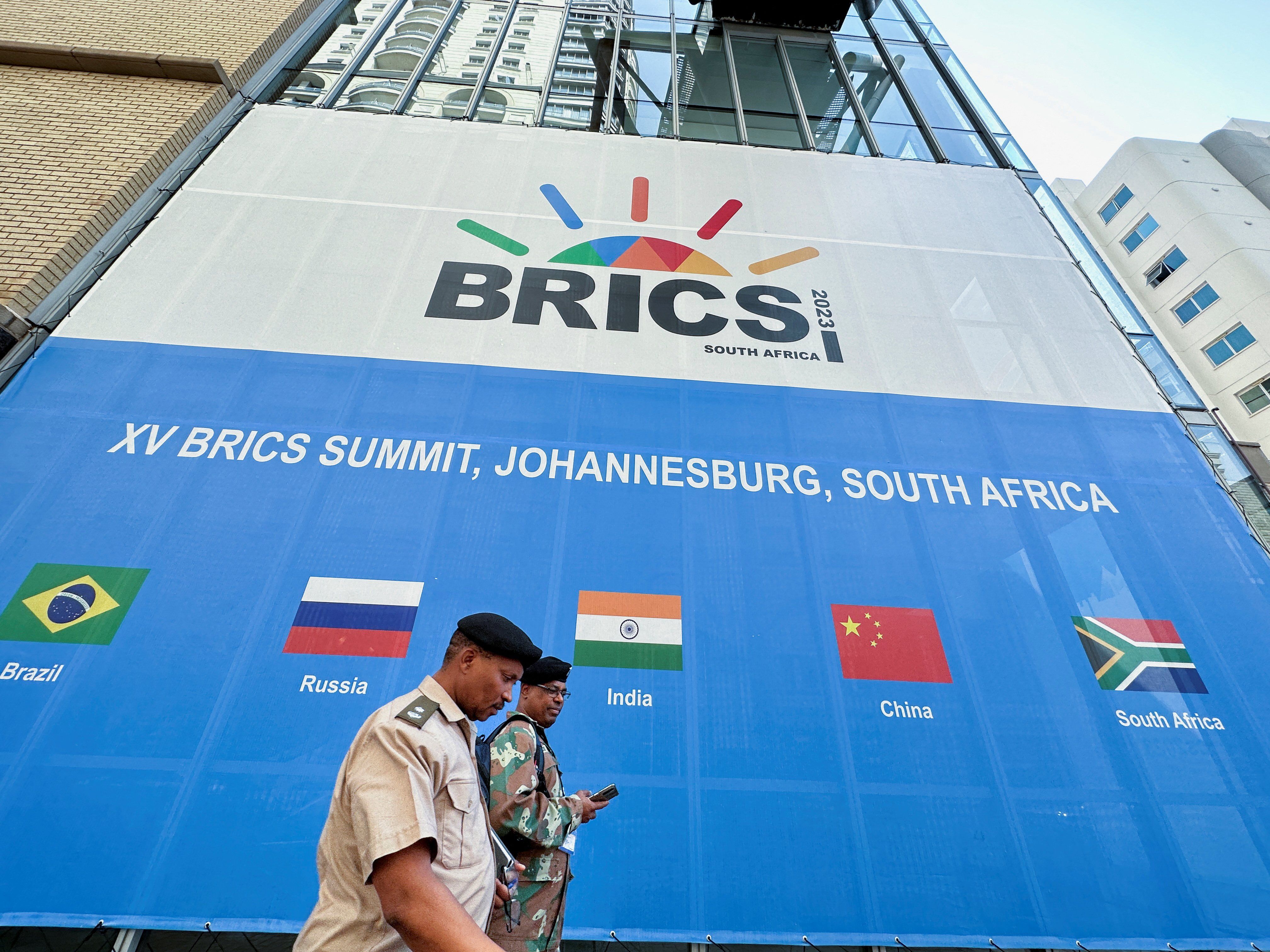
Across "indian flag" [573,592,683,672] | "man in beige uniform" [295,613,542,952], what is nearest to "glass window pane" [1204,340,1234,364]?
"indian flag" [573,592,683,672]

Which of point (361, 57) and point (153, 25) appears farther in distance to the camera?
point (361, 57)

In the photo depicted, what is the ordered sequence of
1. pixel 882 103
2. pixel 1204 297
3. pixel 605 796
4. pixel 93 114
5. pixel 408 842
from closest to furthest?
pixel 408 842 < pixel 605 796 < pixel 93 114 < pixel 882 103 < pixel 1204 297

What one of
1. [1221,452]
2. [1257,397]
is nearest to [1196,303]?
[1257,397]

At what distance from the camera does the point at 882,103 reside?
334 inches

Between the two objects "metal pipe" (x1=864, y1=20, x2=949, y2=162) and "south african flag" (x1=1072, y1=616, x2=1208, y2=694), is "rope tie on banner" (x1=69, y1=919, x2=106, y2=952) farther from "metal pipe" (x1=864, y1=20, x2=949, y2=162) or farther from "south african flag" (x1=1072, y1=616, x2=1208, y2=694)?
"metal pipe" (x1=864, y1=20, x2=949, y2=162)

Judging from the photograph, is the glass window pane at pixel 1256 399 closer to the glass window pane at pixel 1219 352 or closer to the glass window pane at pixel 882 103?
the glass window pane at pixel 1219 352

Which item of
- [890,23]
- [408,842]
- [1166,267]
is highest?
[1166,267]

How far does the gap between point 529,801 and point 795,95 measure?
30.1ft

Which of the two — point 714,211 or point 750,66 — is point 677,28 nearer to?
point 750,66

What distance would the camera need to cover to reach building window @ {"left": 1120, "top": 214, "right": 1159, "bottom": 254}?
18891 mm

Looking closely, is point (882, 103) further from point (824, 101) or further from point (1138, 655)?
point (1138, 655)

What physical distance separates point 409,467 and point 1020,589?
4115 millimetres

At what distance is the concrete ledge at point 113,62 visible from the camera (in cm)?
689

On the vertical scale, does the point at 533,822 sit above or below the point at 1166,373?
below
